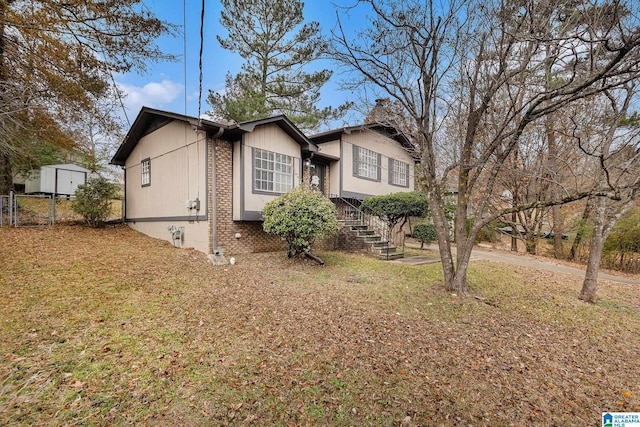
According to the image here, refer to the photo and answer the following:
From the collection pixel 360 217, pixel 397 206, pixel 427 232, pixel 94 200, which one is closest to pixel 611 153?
pixel 397 206

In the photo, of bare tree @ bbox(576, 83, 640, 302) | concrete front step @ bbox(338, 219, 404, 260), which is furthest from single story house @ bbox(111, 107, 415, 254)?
bare tree @ bbox(576, 83, 640, 302)

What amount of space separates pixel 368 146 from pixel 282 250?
6.87 meters

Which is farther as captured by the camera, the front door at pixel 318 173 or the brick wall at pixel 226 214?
the front door at pixel 318 173

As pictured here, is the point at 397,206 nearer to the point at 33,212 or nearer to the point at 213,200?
the point at 213,200

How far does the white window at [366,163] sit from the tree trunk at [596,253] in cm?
849

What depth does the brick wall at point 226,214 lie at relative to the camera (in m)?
8.84

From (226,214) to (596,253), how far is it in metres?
9.45

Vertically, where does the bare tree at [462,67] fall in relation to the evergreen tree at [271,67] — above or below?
below

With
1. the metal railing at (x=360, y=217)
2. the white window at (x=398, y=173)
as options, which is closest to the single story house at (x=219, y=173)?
the metal railing at (x=360, y=217)

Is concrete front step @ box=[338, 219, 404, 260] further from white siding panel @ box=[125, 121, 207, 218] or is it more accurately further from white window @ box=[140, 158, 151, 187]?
white window @ box=[140, 158, 151, 187]

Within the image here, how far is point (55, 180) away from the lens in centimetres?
1445

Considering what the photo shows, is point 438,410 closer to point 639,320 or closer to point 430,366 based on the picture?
point 430,366

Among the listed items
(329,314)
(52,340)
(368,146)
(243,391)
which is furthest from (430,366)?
(368,146)

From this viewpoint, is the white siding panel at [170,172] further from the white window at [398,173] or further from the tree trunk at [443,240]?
the white window at [398,173]
